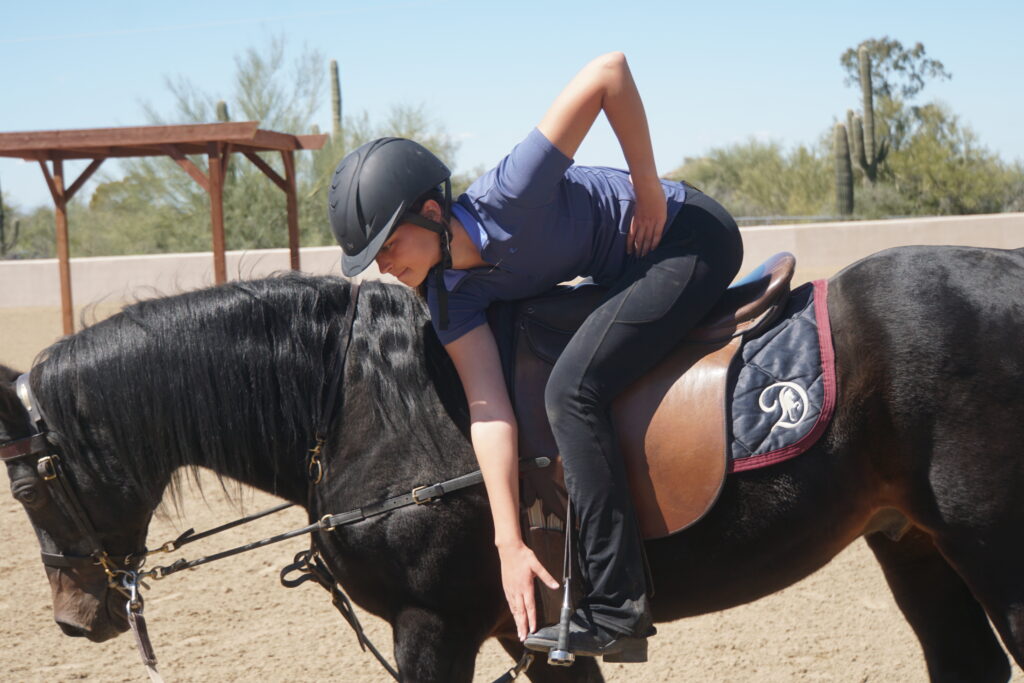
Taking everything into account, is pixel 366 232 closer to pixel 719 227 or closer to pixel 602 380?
pixel 602 380

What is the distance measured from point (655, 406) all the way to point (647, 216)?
48 cm

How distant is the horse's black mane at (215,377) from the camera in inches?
92.8

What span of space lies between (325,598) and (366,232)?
306 centimetres

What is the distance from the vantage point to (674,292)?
2.22m

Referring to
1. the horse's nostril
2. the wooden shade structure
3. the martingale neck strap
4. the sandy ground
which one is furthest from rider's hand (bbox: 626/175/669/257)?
the wooden shade structure

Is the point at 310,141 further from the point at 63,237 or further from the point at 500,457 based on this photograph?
the point at 500,457

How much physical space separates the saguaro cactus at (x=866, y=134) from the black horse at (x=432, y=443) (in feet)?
84.4

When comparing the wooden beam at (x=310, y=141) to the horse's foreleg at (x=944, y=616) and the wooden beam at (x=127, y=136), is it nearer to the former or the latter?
the wooden beam at (x=127, y=136)

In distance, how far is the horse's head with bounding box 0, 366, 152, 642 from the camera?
7.75 feet

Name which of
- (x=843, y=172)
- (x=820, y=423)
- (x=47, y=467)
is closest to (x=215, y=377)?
(x=47, y=467)

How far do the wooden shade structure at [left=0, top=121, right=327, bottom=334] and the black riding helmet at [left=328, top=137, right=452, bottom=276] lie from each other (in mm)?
7401

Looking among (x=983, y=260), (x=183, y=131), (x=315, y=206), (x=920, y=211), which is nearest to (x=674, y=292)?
(x=983, y=260)

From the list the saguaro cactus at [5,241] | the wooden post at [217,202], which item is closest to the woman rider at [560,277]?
the wooden post at [217,202]

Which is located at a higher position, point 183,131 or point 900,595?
point 183,131
